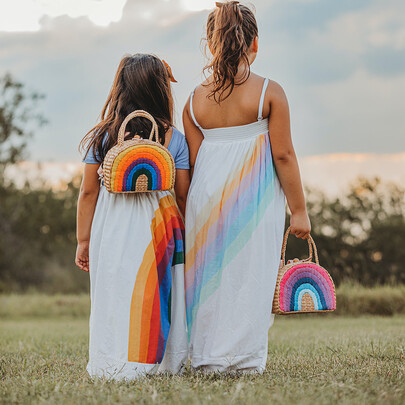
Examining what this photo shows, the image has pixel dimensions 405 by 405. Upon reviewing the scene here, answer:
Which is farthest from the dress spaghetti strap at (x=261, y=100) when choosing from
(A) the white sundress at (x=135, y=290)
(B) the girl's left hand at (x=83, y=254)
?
(B) the girl's left hand at (x=83, y=254)

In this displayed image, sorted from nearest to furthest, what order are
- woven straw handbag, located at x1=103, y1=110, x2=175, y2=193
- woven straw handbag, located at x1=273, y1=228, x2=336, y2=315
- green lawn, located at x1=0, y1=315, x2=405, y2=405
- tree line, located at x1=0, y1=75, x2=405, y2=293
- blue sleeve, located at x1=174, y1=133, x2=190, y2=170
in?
green lawn, located at x1=0, y1=315, x2=405, y2=405 < woven straw handbag, located at x1=103, y1=110, x2=175, y2=193 < woven straw handbag, located at x1=273, y1=228, x2=336, y2=315 < blue sleeve, located at x1=174, y1=133, x2=190, y2=170 < tree line, located at x1=0, y1=75, x2=405, y2=293

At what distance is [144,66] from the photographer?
11.9 ft

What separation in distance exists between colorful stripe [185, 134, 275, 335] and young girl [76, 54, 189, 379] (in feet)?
0.47

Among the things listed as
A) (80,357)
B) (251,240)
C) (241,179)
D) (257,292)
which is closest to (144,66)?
(241,179)

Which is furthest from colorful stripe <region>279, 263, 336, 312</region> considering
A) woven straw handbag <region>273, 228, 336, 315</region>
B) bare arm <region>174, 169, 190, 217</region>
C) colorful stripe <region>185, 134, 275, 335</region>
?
bare arm <region>174, 169, 190, 217</region>

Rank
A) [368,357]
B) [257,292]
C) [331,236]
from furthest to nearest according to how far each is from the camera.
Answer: [331,236]
[368,357]
[257,292]

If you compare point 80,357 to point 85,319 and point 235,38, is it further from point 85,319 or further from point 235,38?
point 85,319

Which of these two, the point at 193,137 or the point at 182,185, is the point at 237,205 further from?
the point at 193,137

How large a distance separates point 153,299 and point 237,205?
2.42ft

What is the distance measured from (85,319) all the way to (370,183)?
382 inches

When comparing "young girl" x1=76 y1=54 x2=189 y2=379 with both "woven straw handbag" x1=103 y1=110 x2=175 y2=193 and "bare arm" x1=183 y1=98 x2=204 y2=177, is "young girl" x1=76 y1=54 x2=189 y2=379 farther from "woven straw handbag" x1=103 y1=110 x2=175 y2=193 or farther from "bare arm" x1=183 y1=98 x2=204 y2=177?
"woven straw handbag" x1=103 y1=110 x2=175 y2=193

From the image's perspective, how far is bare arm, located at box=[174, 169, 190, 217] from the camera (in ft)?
12.2

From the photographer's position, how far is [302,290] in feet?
11.4

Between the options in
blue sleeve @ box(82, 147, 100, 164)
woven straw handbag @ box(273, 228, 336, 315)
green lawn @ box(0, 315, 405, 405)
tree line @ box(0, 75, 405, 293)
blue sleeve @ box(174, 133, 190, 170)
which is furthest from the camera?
tree line @ box(0, 75, 405, 293)
